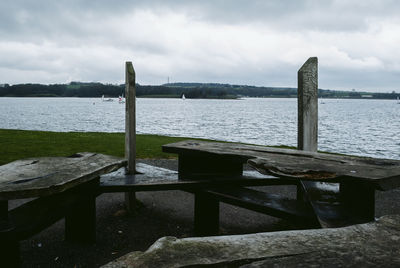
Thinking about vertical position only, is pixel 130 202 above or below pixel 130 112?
below

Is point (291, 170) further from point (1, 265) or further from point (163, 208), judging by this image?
point (163, 208)

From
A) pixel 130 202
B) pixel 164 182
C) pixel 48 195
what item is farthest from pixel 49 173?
pixel 130 202

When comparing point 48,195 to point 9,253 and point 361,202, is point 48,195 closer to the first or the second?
point 9,253

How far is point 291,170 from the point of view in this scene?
120 inches

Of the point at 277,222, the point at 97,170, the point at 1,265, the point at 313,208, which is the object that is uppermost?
the point at 97,170

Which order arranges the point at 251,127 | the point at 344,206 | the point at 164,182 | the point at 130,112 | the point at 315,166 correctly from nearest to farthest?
the point at 315,166, the point at 344,206, the point at 164,182, the point at 130,112, the point at 251,127

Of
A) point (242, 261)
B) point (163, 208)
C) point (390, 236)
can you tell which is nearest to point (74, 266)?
point (163, 208)

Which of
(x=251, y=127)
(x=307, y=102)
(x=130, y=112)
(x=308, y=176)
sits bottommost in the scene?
(x=251, y=127)

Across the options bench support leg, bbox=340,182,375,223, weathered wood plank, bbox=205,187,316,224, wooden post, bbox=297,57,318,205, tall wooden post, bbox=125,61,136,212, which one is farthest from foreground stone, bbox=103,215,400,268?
tall wooden post, bbox=125,61,136,212

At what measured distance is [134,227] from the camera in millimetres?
5223

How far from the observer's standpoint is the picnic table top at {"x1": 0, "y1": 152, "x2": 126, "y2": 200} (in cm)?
276

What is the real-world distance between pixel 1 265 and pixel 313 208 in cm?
284

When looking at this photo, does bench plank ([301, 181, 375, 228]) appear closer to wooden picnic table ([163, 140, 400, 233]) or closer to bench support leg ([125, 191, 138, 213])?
wooden picnic table ([163, 140, 400, 233])

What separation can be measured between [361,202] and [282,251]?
1810mm
